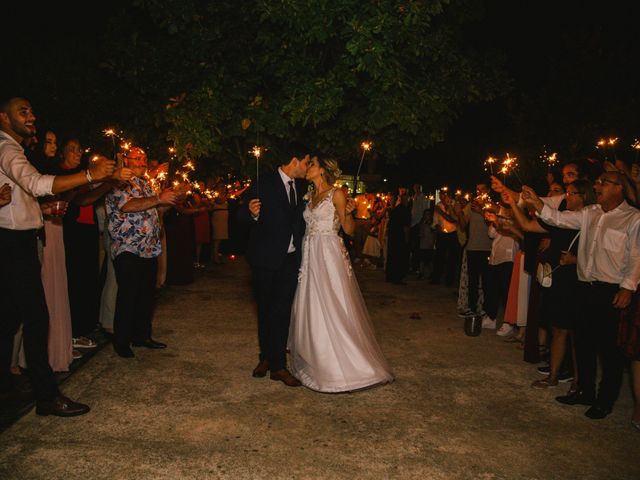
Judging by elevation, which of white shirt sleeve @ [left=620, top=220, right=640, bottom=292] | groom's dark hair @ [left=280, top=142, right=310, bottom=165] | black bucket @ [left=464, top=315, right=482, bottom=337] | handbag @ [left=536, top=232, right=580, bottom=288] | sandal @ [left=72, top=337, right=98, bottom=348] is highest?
groom's dark hair @ [left=280, top=142, right=310, bottom=165]

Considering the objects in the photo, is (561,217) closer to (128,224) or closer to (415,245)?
(128,224)

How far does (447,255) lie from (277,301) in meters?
8.63

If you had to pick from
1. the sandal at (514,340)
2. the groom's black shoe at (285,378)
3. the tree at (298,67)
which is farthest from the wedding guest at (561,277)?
the tree at (298,67)

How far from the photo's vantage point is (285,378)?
5.80 metres

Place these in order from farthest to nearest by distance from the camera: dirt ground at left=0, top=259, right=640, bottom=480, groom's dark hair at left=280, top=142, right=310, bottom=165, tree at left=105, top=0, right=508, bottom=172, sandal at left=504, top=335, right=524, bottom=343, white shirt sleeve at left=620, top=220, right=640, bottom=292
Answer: tree at left=105, top=0, right=508, bottom=172, sandal at left=504, top=335, right=524, bottom=343, groom's dark hair at left=280, top=142, right=310, bottom=165, white shirt sleeve at left=620, top=220, right=640, bottom=292, dirt ground at left=0, top=259, right=640, bottom=480

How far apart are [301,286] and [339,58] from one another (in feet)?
16.9

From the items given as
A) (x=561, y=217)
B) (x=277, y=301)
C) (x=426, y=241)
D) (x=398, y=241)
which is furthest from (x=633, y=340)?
(x=426, y=241)

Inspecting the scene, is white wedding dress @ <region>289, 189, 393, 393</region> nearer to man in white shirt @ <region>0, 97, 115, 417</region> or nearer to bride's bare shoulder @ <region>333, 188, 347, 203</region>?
bride's bare shoulder @ <region>333, 188, 347, 203</region>

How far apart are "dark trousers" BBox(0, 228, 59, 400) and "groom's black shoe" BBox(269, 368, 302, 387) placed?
2057 mm

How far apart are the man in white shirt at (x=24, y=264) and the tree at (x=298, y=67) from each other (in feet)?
15.4

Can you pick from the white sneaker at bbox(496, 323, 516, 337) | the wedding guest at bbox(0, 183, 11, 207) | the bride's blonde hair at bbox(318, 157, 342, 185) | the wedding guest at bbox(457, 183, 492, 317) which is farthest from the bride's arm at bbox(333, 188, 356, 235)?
the wedding guest at bbox(457, 183, 492, 317)

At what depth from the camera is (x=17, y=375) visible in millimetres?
5723

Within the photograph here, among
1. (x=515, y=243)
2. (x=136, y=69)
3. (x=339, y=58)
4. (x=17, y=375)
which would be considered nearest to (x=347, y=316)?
(x=17, y=375)

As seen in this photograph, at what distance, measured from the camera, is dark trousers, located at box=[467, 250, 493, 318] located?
9.53 metres
